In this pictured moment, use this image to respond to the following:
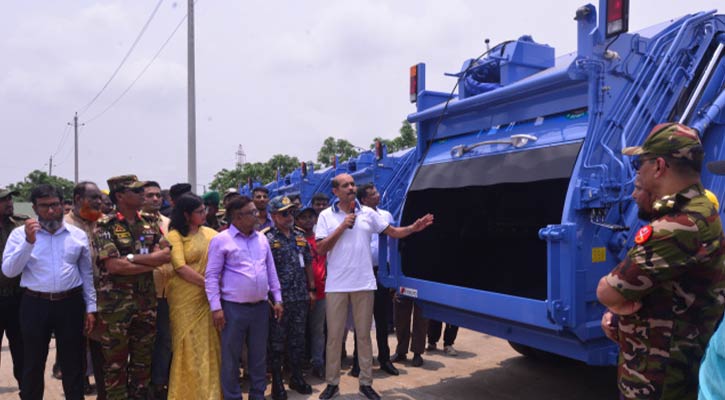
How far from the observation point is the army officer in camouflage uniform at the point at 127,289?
3.71 metres

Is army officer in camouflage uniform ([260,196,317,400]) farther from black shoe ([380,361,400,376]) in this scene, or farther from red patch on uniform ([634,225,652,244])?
red patch on uniform ([634,225,652,244])

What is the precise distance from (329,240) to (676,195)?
2.74 metres

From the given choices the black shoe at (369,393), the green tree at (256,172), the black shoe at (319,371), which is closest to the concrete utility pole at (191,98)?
the black shoe at (319,371)

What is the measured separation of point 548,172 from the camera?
11.2 feet

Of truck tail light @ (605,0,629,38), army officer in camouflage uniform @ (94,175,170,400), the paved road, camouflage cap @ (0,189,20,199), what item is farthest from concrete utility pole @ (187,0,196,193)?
truck tail light @ (605,0,629,38)

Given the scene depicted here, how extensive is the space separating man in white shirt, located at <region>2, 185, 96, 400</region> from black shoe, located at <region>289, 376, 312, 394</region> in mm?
1683

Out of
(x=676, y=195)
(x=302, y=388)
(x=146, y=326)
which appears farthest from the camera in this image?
(x=302, y=388)

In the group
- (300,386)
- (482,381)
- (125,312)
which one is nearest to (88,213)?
(125,312)

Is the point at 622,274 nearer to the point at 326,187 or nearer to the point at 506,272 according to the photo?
the point at 506,272

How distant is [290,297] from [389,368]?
1.27m

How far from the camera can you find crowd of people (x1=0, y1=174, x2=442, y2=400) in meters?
3.77

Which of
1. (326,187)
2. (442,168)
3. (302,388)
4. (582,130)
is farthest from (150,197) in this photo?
(326,187)

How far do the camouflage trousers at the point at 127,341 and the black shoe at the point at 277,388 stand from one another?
1063mm

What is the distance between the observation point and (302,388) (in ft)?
15.5
